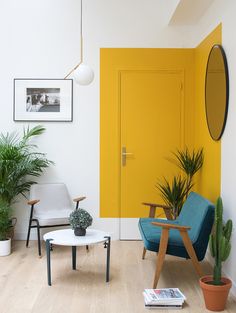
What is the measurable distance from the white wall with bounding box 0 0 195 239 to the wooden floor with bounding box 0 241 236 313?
1467mm

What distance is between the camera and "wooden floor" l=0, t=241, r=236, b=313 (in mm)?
3639

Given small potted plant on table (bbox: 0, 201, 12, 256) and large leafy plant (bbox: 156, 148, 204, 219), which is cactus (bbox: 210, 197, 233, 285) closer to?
large leafy plant (bbox: 156, 148, 204, 219)

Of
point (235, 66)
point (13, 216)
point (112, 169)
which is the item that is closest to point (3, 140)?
point (13, 216)

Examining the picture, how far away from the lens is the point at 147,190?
232 inches

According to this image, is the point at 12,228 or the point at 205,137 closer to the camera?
the point at 205,137

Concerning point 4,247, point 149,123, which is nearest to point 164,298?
point 4,247

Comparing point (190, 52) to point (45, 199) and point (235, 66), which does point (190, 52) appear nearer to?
point (235, 66)

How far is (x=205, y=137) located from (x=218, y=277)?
77.0 inches

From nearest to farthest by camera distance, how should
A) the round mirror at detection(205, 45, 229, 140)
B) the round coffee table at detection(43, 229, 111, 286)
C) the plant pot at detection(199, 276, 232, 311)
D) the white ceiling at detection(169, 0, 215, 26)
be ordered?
the plant pot at detection(199, 276, 232, 311), the round coffee table at detection(43, 229, 111, 286), the round mirror at detection(205, 45, 229, 140), the white ceiling at detection(169, 0, 215, 26)

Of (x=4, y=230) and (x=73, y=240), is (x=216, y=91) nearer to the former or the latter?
(x=73, y=240)

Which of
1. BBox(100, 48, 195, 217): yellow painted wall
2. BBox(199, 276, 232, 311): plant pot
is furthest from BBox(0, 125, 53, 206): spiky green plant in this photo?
BBox(199, 276, 232, 311): plant pot

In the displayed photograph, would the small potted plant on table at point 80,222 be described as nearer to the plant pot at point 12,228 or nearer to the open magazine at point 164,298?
the open magazine at point 164,298

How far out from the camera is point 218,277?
3.63 metres

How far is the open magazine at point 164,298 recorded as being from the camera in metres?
3.62
